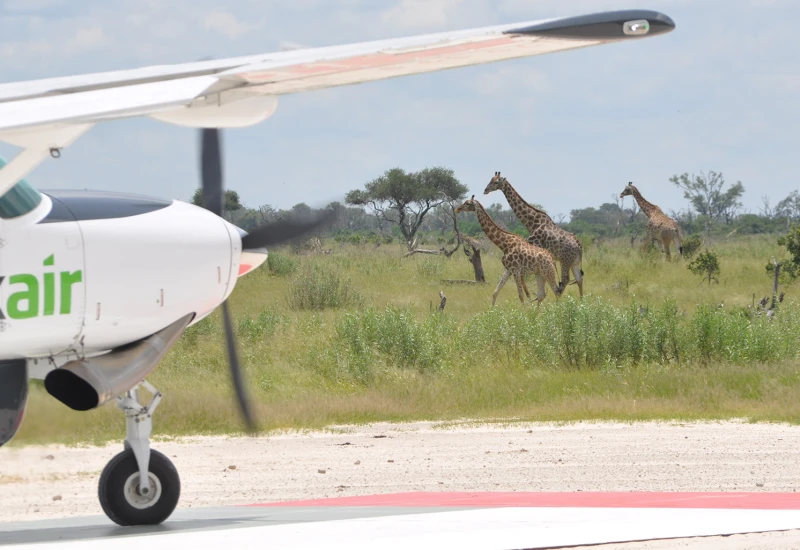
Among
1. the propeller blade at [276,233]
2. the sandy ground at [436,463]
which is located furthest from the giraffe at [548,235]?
the propeller blade at [276,233]

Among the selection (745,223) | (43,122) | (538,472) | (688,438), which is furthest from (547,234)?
(745,223)

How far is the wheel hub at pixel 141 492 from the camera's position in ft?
22.3

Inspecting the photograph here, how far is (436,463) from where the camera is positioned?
10594 mm

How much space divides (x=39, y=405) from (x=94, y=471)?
411 centimetres

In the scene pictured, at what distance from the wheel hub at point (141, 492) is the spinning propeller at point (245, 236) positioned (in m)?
0.83

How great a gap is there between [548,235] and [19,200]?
22.1 m

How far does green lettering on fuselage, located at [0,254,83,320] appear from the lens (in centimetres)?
583

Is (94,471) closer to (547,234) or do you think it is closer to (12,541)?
(12,541)

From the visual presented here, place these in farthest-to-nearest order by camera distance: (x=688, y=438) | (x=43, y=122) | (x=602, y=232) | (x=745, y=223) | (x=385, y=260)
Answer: (x=745, y=223) → (x=602, y=232) → (x=385, y=260) → (x=688, y=438) → (x=43, y=122)

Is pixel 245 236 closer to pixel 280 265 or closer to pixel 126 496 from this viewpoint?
pixel 126 496

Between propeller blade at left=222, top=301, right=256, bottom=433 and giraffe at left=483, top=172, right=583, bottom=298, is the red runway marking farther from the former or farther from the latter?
giraffe at left=483, top=172, right=583, bottom=298

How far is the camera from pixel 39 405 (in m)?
6.67

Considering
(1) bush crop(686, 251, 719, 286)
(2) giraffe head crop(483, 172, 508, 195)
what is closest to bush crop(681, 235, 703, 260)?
(1) bush crop(686, 251, 719, 286)

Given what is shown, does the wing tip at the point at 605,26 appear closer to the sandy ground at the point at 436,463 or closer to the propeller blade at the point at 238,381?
the propeller blade at the point at 238,381
